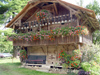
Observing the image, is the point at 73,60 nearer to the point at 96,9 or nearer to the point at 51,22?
the point at 51,22

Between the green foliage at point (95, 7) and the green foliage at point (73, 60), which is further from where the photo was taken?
the green foliage at point (95, 7)

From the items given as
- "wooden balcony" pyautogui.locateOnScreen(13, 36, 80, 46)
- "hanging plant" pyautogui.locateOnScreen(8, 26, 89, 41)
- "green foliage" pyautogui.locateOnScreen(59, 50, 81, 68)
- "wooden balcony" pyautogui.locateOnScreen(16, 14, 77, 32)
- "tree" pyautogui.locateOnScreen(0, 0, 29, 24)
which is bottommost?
"green foliage" pyautogui.locateOnScreen(59, 50, 81, 68)

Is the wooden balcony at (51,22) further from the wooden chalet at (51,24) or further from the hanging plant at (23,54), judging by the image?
the hanging plant at (23,54)

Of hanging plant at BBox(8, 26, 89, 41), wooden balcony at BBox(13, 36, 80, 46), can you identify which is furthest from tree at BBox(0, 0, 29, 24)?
wooden balcony at BBox(13, 36, 80, 46)

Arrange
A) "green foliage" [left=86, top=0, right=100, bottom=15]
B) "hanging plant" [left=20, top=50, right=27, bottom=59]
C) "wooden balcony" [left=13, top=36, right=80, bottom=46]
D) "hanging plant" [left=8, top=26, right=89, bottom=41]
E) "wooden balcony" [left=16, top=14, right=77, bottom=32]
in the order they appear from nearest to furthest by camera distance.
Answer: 1. "hanging plant" [left=8, top=26, right=89, bottom=41]
2. "wooden balcony" [left=13, top=36, right=80, bottom=46]
3. "wooden balcony" [left=16, top=14, right=77, bottom=32]
4. "hanging plant" [left=20, top=50, right=27, bottom=59]
5. "green foliage" [left=86, top=0, right=100, bottom=15]

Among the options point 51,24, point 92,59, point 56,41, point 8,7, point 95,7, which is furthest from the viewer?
point 95,7

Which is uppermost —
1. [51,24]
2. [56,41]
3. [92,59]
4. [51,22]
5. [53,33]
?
[51,22]

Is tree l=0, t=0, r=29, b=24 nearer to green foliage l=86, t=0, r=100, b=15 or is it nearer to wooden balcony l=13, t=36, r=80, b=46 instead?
wooden balcony l=13, t=36, r=80, b=46

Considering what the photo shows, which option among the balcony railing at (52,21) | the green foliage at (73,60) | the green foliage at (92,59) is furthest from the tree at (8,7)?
the green foliage at (92,59)

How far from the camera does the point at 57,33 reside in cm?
1098

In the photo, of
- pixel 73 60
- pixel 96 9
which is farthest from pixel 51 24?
pixel 96 9

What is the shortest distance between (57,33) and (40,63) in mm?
4641

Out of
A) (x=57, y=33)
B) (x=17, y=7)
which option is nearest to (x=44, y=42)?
(x=57, y=33)

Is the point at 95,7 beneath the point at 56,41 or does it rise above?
above
